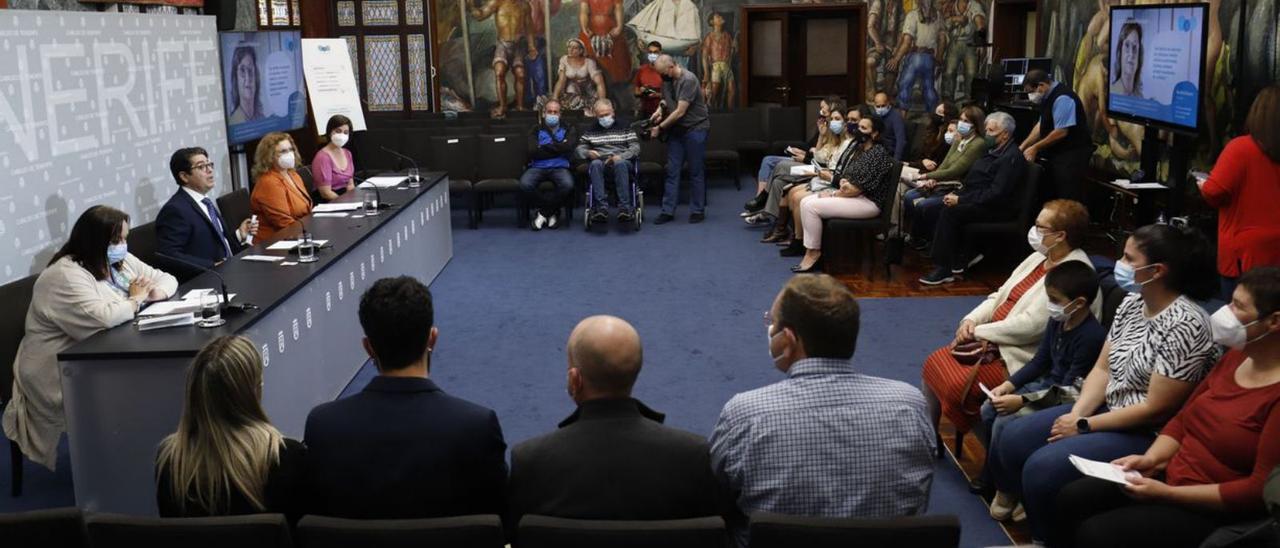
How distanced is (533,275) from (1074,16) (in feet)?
20.0

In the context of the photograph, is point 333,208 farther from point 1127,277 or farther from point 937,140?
point 937,140

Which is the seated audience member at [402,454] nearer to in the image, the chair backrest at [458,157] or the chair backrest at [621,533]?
the chair backrest at [621,533]

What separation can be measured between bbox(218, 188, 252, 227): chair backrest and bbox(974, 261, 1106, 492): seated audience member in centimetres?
529

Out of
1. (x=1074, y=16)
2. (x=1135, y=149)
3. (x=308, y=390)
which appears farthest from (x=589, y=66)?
(x=308, y=390)

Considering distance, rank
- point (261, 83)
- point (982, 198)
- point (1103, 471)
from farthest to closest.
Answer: point (261, 83), point (982, 198), point (1103, 471)

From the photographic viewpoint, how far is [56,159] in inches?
275

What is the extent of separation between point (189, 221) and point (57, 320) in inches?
66.0

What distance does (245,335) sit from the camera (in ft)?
15.7

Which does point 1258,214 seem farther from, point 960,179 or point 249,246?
point 249,246

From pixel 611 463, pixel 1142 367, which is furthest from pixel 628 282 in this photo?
pixel 611 463

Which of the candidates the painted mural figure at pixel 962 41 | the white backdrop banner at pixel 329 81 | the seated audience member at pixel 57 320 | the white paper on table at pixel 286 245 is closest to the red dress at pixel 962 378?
the white paper on table at pixel 286 245

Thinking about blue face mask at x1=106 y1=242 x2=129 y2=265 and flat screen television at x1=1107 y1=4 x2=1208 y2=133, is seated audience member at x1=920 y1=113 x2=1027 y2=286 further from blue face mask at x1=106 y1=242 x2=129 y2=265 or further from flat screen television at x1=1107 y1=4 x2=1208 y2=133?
blue face mask at x1=106 y1=242 x2=129 y2=265

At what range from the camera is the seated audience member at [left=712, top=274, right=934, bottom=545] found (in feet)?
9.59

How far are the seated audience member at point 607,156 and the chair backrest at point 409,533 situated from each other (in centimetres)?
916
